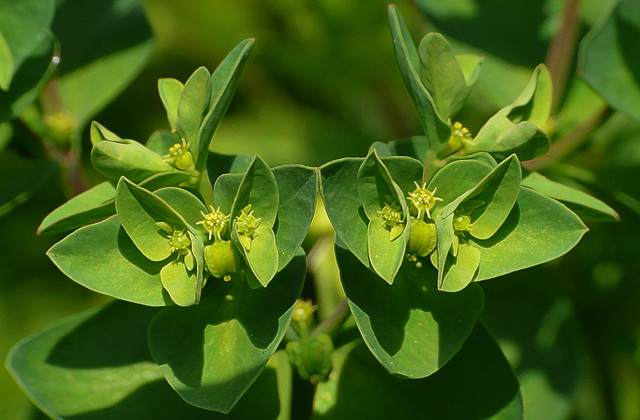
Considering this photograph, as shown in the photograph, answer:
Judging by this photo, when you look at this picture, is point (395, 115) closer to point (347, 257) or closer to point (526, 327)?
point (526, 327)

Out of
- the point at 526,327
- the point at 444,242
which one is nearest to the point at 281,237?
the point at 444,242

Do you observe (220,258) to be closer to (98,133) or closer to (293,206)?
(293,206)

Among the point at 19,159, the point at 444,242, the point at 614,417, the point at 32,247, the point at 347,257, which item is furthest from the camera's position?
the point at 32,247

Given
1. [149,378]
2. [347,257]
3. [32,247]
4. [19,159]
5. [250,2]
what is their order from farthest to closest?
[250,2] → [32,247] → [19,159] → [149,378] → [347,257]

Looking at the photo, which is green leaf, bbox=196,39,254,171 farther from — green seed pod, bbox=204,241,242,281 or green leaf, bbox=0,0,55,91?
green leaf, bbox=0,0,55,91


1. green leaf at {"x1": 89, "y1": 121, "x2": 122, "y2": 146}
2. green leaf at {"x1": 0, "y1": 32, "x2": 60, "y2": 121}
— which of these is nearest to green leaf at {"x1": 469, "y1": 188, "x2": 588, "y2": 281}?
green leaf at {"x1": 89, "y1": 121, "x2": 122, "y2": 146}

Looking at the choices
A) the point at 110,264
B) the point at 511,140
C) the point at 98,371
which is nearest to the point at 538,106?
the point at 511,140

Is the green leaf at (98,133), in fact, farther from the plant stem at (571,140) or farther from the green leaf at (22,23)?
the plant stem at (571,140)
